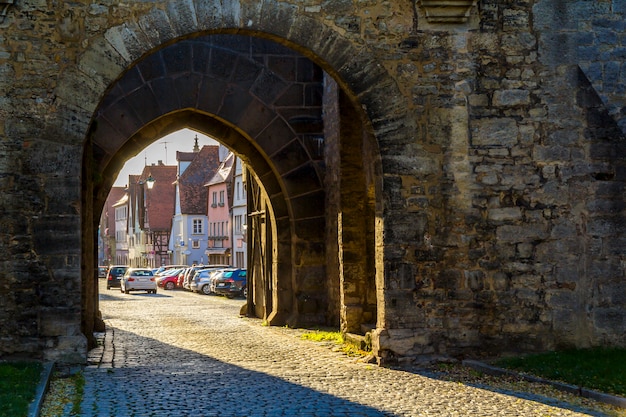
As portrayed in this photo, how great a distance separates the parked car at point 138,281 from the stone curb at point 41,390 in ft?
104

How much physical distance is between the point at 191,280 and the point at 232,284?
824 cm

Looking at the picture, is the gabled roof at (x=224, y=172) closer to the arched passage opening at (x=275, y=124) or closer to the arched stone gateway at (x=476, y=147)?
the arched passage opening at (x=275, y=124)

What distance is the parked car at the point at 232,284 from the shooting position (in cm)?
3278

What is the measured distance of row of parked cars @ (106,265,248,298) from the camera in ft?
108

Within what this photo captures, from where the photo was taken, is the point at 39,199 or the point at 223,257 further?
the point at 223,257

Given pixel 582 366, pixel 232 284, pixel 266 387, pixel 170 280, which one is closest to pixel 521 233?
pixel 582 366

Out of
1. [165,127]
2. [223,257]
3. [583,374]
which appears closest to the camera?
[583,374]

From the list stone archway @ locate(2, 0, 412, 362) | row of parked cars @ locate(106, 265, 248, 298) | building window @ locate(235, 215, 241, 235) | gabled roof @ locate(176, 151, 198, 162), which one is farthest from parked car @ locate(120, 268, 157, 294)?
stone archway @ locate(2, 0, 412, 362)

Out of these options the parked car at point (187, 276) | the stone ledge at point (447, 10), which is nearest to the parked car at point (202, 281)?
the parked car at point (187, 276)

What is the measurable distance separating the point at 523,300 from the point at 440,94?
2.50 metres

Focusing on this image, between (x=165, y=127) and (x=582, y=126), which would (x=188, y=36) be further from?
(x=165, y=127)

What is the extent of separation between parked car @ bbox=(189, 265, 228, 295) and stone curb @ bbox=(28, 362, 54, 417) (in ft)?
93.3

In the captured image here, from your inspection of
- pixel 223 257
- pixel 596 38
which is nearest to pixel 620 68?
pixel 596 38

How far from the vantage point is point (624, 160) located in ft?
33.2
